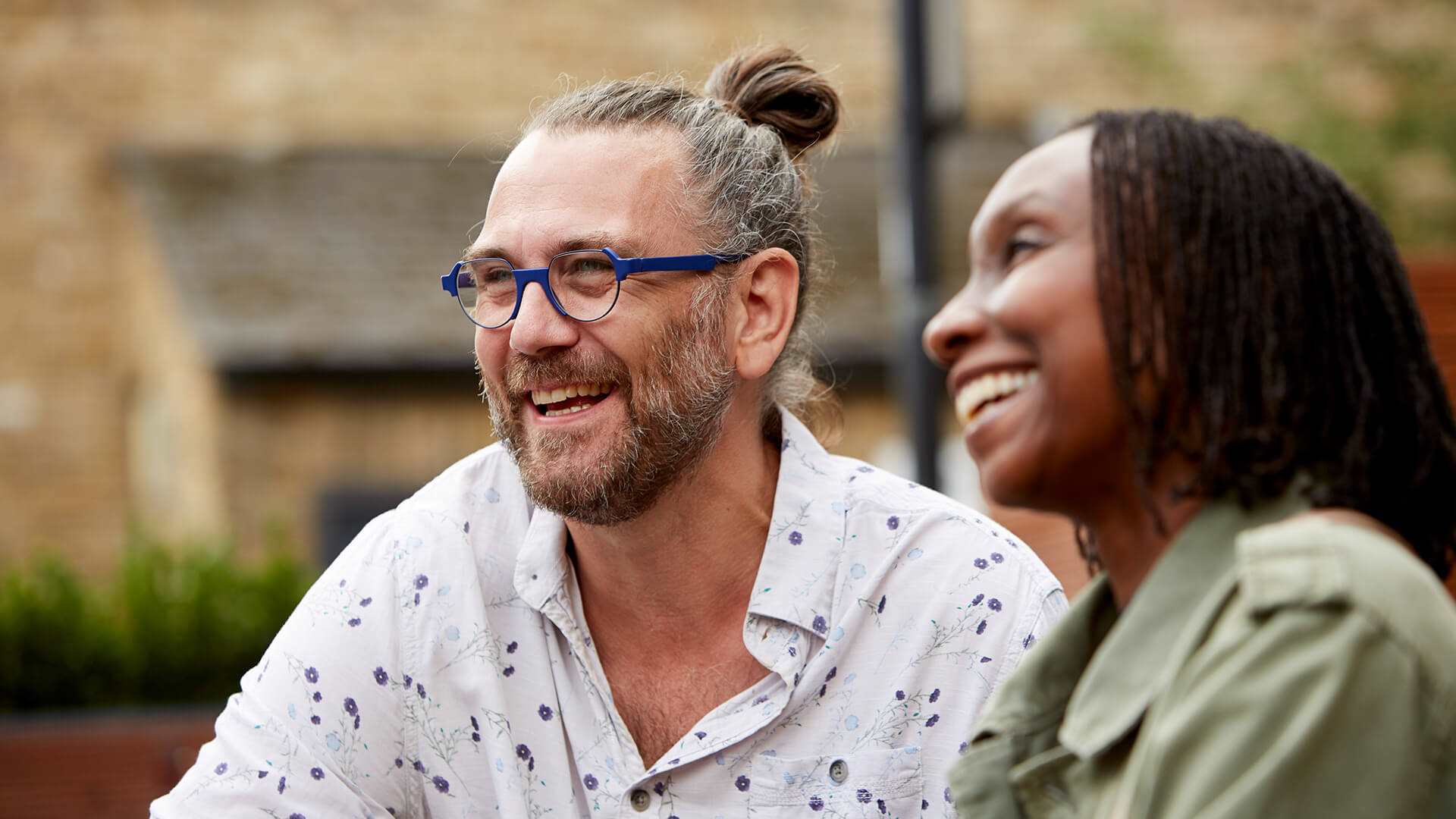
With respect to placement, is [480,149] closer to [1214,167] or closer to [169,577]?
[169,577]

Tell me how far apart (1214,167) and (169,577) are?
7.14 meters

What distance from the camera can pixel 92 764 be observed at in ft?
23.2

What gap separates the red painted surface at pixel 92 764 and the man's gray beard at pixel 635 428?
4735 millimetres

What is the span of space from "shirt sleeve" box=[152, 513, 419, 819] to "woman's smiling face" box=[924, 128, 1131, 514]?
143cm

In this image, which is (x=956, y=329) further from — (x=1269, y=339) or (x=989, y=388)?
(x=1269, y=339)

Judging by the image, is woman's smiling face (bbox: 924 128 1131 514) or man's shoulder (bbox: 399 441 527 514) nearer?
woman's smiling face (bbox: 924 128 1131 514)

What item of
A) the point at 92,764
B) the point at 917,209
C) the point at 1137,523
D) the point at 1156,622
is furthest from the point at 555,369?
the point at 92,764

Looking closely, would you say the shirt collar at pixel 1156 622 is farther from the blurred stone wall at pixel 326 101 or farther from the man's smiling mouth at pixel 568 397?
the blurred stone wall at pixel 326 101

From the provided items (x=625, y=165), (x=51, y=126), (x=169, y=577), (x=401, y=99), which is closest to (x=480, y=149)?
(x=401, y=99)

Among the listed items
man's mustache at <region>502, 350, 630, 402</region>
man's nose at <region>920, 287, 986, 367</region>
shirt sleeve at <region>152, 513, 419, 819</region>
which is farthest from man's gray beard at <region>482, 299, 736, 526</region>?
man's nose at <region>920, 287, 986, 367</region>

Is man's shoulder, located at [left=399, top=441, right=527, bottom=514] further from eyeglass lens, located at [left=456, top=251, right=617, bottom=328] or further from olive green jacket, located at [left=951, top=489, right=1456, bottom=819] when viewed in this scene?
olive green jacket, located at [left=951, top=489, right=1456, bottom=819]

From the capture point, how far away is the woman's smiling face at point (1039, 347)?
5.33 ft

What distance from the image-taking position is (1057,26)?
14.1 m

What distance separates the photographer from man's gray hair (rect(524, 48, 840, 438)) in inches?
123
